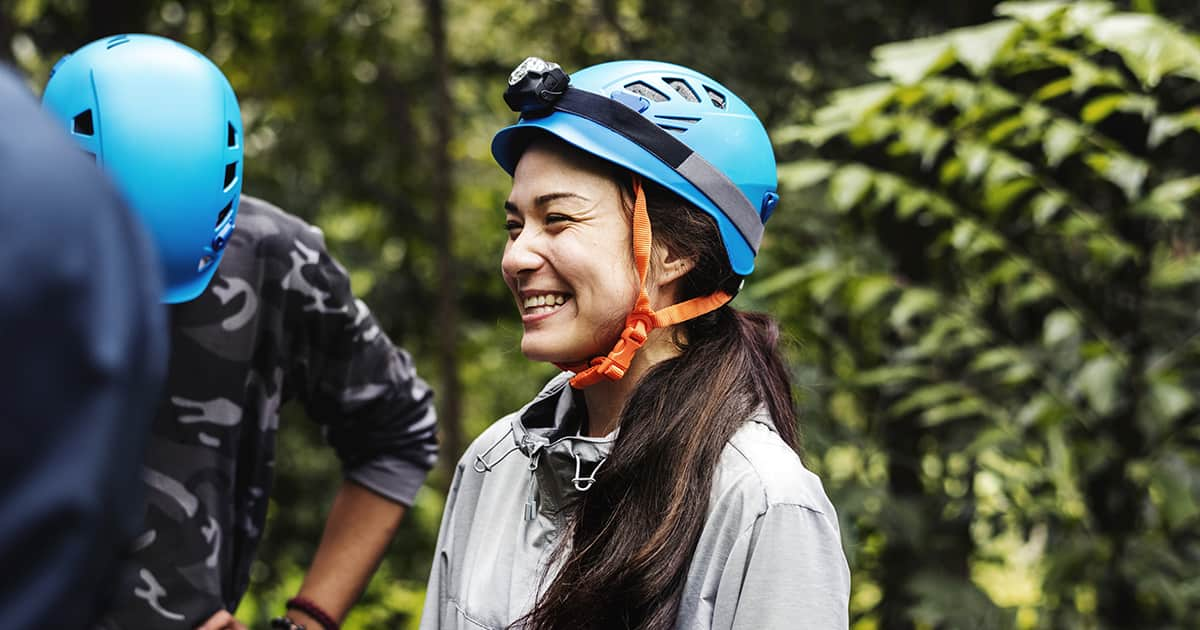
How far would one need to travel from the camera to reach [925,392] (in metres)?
3.60

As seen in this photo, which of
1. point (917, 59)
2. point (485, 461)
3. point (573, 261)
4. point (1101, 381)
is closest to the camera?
point (573, 261)

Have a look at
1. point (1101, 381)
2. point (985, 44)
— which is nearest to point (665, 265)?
point (985, 44)

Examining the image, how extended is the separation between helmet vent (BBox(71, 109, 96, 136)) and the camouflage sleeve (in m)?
0.54

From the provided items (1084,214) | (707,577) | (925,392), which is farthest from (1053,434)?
(707,577)

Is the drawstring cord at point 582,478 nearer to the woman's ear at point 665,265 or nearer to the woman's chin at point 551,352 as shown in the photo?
the woman's chin at point 551,352

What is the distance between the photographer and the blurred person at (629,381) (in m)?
1.88

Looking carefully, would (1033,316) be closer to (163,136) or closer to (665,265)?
(665,265)

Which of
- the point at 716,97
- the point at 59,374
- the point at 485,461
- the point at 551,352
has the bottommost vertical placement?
the point at 485,461

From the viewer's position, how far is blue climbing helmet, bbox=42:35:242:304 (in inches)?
94.6

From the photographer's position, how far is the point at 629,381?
2.19 m

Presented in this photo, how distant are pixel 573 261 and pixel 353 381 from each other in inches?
42.8

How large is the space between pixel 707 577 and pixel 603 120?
0.79 metres

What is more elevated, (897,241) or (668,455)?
(668,455)

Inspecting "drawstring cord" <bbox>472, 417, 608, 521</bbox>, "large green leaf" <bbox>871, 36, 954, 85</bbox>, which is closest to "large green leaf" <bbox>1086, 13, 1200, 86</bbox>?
"large green leaf" <bbox>871, 36, 954, 85</bbox>
